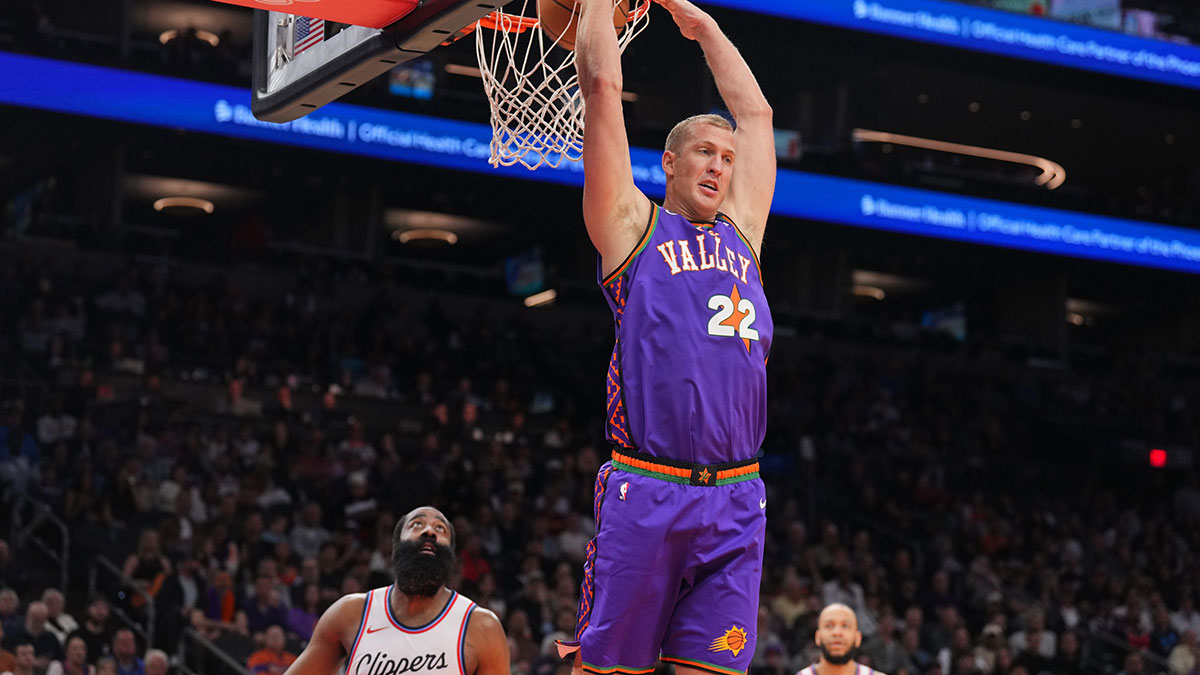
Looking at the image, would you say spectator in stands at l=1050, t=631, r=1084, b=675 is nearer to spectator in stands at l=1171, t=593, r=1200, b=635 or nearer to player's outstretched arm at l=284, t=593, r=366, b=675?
spectator in stands at l=1171, t=593, r=1200, b=635

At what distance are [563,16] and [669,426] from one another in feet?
4.82

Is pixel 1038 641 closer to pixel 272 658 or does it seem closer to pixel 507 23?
pixel 272 658

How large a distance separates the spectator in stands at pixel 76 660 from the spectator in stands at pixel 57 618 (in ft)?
2.05

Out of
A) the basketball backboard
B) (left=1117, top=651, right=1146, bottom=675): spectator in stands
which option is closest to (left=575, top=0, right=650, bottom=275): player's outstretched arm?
the basketball backboard

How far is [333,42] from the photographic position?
4.93m

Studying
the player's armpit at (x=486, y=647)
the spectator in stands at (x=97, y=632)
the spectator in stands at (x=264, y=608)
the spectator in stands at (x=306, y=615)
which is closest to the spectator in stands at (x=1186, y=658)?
the spectator in stands at (x=306, y=615)

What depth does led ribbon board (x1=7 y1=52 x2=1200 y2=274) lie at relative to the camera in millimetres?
16984

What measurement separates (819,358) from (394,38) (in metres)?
19.1

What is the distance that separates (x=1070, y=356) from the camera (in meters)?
26.8

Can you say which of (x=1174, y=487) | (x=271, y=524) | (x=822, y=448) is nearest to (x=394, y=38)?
(x=271, y=524)

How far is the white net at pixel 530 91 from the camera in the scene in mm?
4910

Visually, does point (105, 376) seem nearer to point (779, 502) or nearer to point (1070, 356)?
point (779, 502)

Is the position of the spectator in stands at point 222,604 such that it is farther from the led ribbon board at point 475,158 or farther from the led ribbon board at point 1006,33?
the led ribbon board at point 1006,33

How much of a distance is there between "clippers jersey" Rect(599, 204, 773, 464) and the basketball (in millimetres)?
860
